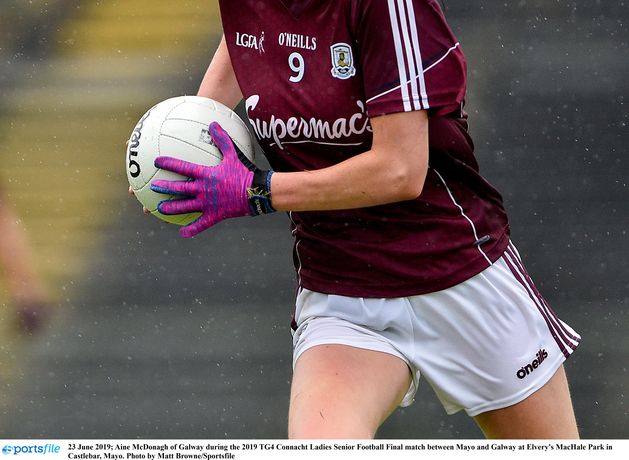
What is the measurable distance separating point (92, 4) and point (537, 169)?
5.42 ft

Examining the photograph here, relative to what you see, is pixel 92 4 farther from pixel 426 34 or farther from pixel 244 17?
pixel 426 34

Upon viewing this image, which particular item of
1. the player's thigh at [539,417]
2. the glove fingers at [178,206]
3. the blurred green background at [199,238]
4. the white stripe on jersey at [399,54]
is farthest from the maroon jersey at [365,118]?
the blurred green background at [199,238]

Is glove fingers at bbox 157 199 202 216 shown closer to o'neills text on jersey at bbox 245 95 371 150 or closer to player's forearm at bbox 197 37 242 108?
o'neills text on jersey at bbox 245 95 371 150

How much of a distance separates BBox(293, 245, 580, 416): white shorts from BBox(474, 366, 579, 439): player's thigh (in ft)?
0.09

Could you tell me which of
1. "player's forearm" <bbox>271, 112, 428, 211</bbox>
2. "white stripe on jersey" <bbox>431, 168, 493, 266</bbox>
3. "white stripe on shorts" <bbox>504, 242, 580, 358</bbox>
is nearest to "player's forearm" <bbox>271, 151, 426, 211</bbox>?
"player's forearm" <bbox>271, 112, 428, 211</bbox>

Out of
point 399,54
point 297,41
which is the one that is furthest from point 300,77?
point 399,54

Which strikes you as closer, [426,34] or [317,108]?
[426,34]

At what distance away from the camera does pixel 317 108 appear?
7.06ft

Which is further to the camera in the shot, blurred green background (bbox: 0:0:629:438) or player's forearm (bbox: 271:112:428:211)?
blurred green background (bbox: 0:0:629:438)

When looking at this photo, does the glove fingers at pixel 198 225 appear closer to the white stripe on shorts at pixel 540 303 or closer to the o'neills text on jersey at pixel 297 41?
the o'neills text on jersey at pixel 297 41

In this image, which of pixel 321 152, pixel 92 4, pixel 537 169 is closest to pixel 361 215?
pixel 321 152

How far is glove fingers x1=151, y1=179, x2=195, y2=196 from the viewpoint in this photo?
7.13 feet

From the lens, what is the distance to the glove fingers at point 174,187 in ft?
7.13

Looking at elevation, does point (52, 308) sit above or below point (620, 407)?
above
